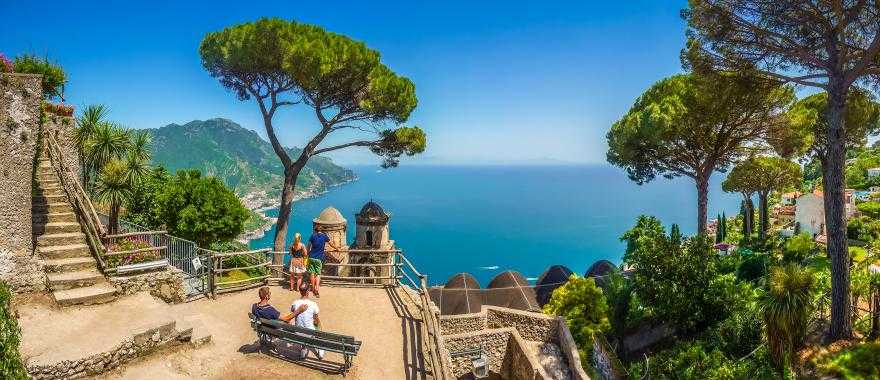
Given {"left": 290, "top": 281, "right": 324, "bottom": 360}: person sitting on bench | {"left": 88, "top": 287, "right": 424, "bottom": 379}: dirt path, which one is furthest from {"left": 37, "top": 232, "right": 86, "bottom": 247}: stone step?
{"left": 290, "top": 281, "right": 324, "bottom": 360}: person sitting on bench

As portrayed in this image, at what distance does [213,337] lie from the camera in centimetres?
866

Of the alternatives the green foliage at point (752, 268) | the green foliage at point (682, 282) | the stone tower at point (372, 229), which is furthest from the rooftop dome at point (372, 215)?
the green foliage at point (752, 268)

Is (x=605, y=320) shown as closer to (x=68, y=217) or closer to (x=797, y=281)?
(x=797, y=281)

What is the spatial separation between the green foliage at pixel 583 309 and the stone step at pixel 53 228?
541 inches

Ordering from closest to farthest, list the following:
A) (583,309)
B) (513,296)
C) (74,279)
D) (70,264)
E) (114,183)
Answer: (74,279) → (70,264) → (583,309) → (114,183) → (513,296)

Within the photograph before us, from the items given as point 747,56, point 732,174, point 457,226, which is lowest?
point 457,226

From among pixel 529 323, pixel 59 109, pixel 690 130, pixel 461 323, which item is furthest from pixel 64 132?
pixel 690 130

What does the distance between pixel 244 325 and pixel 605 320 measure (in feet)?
37.2

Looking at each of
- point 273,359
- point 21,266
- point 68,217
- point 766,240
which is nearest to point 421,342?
point 273,359

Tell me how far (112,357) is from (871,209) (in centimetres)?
3544

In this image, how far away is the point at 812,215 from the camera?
103 feet

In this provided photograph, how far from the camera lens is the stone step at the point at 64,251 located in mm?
9078

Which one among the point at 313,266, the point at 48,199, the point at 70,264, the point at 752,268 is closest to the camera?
the point at 70,264

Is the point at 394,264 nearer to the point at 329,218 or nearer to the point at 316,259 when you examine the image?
the point at 316,259
